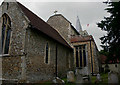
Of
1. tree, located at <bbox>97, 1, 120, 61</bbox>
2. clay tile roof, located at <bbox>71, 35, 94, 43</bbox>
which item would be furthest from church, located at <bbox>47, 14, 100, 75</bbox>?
tree, located at <bbox>97, 1, 120, 61</bbox>

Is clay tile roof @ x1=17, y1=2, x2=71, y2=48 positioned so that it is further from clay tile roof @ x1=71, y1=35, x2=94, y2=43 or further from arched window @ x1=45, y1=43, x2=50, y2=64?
clay tile roof @ x1=71, y1=35, x2=94, y2=43

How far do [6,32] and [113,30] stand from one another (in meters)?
9.75

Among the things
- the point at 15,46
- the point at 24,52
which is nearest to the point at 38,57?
the point at 24,52

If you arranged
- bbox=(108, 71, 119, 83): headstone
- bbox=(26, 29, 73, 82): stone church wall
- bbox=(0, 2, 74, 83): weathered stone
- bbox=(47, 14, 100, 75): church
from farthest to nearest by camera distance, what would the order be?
1. bbox=(47, 14, 100, 75): church
2. bbox=(26, 29, 73, 82): stone church wall
3. bbox=(0, 2, 74, 83): weathered stone
4. bbox=(108, 71, 119, 83): headstone

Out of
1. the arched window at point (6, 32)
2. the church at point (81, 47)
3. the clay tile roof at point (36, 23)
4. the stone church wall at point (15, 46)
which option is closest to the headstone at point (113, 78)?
the stone church wall at point (15, 46)

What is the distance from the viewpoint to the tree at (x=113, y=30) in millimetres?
9633

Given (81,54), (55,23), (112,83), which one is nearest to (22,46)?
(112,83)

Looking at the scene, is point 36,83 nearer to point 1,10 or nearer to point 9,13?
point 9,13

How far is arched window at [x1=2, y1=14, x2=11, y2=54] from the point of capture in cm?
1089

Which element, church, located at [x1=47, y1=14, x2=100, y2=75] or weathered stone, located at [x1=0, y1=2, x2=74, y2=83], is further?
church, located at [x1=47, y1=14, x2=100, y2=75]

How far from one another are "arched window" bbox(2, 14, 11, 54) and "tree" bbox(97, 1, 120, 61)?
344 inches

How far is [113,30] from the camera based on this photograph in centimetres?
1038

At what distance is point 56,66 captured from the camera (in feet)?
46.4

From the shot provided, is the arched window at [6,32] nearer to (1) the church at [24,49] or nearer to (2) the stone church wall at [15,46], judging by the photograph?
(1) the church at [24,49]
